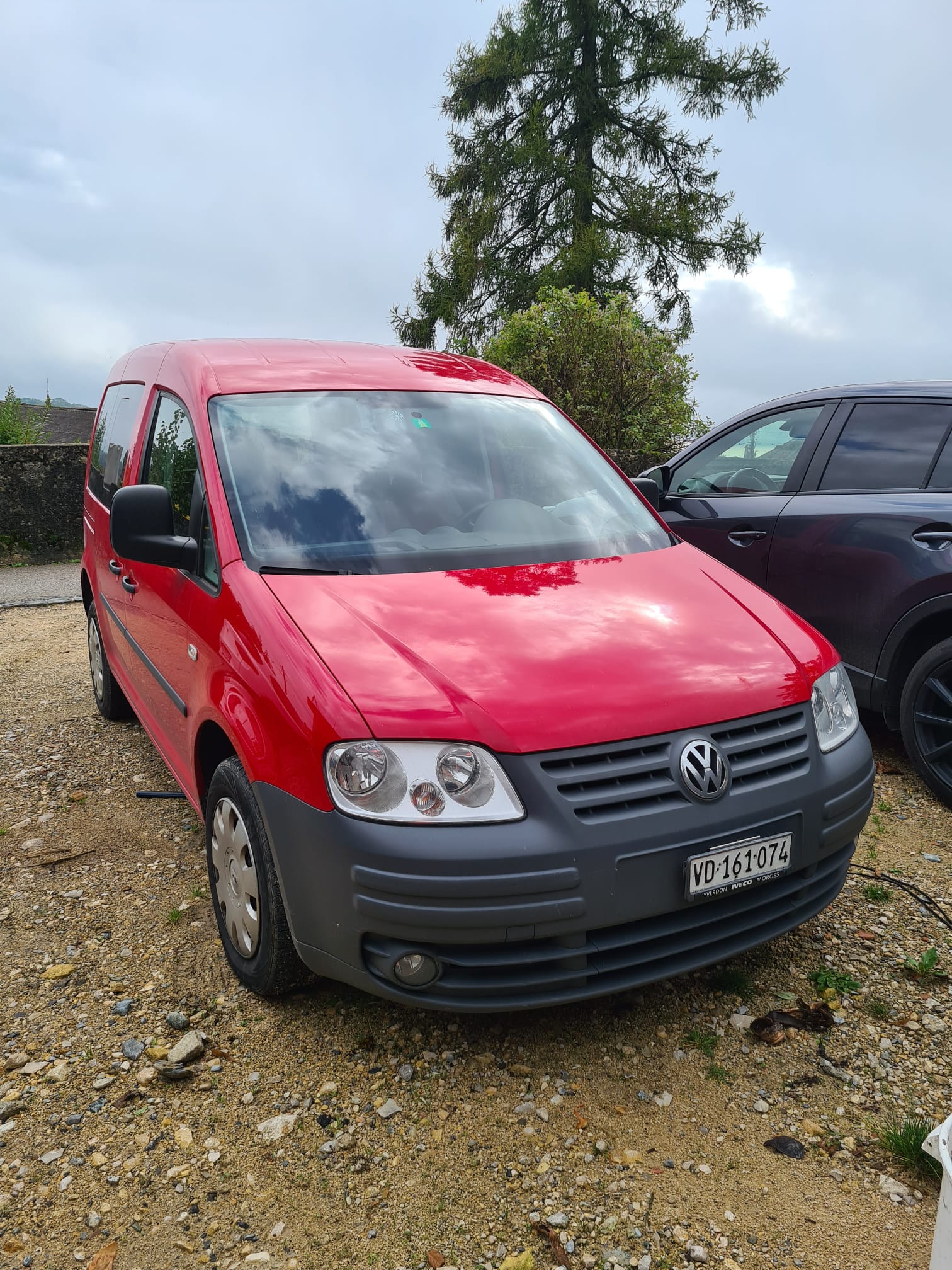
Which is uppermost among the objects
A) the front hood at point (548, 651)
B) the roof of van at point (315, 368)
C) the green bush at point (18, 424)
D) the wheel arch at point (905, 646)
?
the green bush at point (18, 424)

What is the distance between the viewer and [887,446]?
4.62m

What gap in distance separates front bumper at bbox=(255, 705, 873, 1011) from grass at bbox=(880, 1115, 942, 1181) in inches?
20.1

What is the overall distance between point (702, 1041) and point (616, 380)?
10990mm

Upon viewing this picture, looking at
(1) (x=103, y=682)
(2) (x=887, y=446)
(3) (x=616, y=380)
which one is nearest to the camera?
(2) (x=887, y=446)

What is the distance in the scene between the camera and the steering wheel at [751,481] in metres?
5.10

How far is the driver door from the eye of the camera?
4965mm

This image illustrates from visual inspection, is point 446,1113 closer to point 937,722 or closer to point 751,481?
point 937,722

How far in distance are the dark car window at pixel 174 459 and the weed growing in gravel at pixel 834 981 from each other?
240 centimetres

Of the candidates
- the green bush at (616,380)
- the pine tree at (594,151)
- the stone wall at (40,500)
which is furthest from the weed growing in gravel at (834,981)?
the pine tree at (594,151)

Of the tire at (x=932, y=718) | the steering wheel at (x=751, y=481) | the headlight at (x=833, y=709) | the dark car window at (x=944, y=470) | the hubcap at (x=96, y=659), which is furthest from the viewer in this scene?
the hubcap at (x=96, y=659)

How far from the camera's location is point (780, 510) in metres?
4.93

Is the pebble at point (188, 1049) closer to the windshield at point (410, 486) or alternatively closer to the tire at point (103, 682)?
the windshield at point (410, 486)

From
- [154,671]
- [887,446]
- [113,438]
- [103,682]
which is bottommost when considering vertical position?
[103,682]

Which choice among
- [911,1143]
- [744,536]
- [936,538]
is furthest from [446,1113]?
[744,536]
